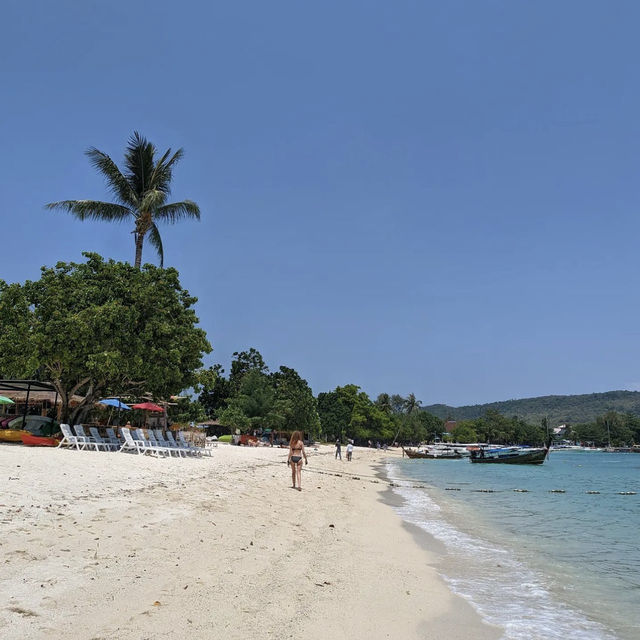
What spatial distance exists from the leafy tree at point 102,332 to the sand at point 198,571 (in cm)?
950

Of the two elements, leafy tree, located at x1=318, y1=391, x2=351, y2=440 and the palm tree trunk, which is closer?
the palm tree trunk

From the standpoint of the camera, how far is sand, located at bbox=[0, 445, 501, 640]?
422 centimetres

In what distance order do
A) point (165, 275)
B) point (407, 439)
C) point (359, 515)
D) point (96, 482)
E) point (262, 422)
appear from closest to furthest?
point (96, 482)
point (359, 515)
point (165, 275)
point (262, 422)
point (407, 439)

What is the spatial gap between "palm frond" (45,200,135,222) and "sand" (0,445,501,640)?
58.3ft

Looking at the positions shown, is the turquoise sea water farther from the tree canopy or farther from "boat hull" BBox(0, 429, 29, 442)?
the tree canopy

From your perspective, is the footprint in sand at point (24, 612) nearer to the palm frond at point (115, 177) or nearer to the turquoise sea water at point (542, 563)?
the turquoise sea water at point (542, 563)

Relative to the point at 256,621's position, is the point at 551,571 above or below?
below

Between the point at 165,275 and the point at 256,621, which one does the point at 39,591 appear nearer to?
the point at 256,621

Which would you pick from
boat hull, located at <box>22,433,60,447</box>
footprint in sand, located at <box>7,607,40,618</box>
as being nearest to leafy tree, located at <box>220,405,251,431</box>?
boat hull, located at <box>22,433,60,447</box>

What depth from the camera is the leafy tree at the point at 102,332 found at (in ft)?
64.2

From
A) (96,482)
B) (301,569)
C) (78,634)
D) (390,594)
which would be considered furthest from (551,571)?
(96,482)

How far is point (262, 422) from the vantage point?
51.1 meters

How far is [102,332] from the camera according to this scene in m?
20.0

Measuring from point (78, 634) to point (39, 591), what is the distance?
3.13 ft
